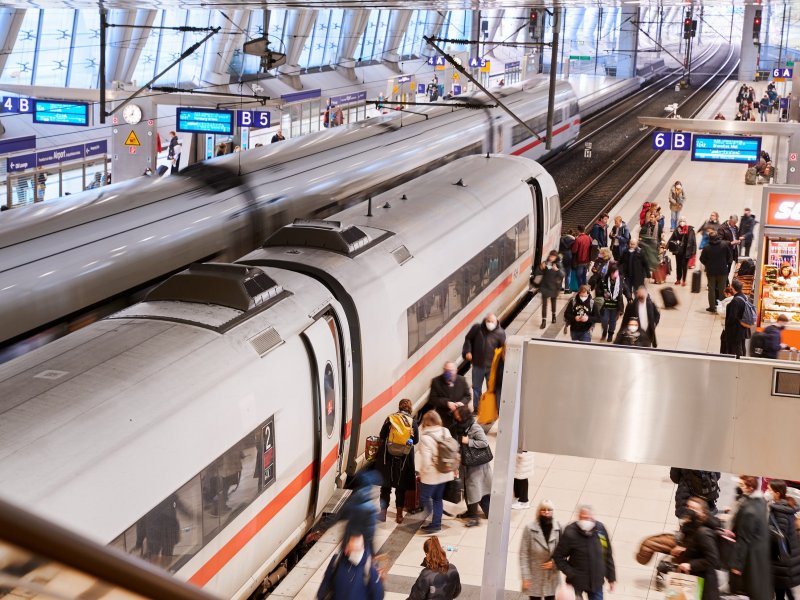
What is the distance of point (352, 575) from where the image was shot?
7766 millimetres

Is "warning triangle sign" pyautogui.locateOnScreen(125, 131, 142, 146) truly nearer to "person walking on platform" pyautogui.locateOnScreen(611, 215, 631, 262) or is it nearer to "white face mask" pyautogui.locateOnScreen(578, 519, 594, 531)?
"person walking on platform" pyautogui.locateOnScreen(611, 215, 631, 262)

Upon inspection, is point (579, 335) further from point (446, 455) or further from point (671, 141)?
point (671, 141)

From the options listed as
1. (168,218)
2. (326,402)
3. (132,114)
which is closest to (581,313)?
(168,218)

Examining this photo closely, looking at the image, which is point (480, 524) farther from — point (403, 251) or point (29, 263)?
point (29, 263)

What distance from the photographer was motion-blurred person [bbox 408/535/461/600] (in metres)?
8.13

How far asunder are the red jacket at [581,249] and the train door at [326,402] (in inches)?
427

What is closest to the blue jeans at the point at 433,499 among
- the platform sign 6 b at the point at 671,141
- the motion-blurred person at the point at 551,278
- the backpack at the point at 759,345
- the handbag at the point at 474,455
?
the handbag at the point at 474,455

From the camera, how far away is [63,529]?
1323 mm

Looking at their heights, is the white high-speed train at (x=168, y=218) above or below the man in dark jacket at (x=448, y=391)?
above

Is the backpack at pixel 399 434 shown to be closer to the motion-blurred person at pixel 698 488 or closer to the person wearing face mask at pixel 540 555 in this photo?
the person wearing face mask at pixel 540 555

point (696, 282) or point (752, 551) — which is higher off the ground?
point (752, 551)

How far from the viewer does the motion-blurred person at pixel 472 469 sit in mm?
10812

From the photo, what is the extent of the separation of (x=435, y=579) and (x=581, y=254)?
13.6 meters

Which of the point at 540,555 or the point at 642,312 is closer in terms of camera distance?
the point at 540,555
